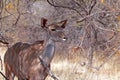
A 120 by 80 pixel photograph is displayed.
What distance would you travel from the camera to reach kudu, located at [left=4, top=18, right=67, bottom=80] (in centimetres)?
666

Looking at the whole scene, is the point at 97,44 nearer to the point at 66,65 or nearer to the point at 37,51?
the point at 66,65

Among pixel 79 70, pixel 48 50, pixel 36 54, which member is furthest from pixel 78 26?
pixel 48 50

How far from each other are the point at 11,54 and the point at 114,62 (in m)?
4.94

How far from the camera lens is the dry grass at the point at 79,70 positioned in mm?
10070

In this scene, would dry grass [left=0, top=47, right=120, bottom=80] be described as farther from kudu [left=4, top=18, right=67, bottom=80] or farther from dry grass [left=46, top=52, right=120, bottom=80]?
kudu [left=4, top=18, right=67, bottom=80]

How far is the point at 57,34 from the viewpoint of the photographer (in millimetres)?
6676

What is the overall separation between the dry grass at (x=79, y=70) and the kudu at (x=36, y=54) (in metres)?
1.91

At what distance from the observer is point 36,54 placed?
707cm

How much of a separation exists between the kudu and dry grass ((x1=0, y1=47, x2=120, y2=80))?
1914 mm

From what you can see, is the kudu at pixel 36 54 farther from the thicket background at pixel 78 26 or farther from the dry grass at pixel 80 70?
the dry grass at pixel 80 70

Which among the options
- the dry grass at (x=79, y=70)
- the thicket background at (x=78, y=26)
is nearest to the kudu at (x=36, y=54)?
the thicket background at (x=78, y=26)

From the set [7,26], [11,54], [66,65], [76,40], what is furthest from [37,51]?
[7,26]

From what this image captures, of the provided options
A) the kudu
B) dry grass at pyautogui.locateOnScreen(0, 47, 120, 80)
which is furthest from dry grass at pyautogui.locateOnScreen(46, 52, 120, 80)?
the kudu

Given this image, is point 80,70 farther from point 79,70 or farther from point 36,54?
point 36,54
